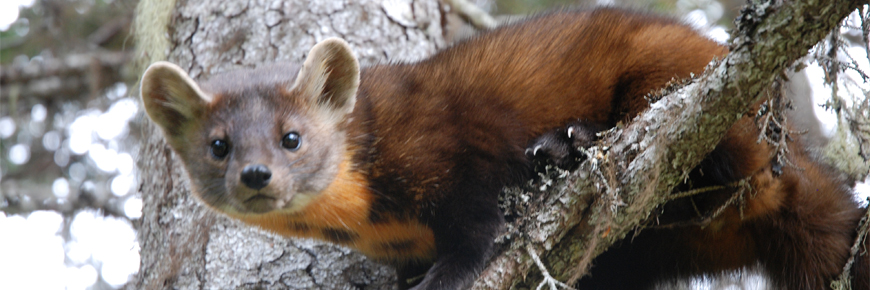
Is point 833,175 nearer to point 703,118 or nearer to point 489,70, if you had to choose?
point 703,118

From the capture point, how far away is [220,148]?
4074 millimetres

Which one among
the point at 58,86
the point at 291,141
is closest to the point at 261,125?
the point at 291,141

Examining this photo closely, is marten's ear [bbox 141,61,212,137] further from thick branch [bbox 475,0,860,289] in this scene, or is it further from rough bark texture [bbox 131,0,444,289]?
thick branch [bbox 475,0,860,289]

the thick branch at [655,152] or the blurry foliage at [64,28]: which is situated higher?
the thick branch at [655,152]

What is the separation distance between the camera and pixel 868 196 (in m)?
4.10

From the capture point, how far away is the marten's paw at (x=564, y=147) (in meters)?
4.03

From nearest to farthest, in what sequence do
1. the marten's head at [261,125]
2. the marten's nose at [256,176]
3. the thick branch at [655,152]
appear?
1. the thick branch at [655,152]
2. the marten's nose at [256,176]
3. the marten's head at [261,125]

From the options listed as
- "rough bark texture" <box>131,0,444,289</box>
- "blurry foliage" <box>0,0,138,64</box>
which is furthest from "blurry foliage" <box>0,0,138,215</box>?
"rough bark texture" <box>131,0,444,289</box>

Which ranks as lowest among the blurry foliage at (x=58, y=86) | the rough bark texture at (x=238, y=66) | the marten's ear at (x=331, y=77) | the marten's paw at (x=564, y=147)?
the blurry foliage at (x=58, y=86)

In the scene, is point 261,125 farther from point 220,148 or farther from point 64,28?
point 64,28

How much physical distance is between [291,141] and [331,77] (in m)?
0.50

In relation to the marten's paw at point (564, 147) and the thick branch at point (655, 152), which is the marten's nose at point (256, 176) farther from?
the marten's paw at point (564, 147)

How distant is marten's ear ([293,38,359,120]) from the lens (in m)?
4.22

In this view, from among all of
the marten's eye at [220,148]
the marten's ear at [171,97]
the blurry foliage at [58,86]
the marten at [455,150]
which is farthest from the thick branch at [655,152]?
the blurry foliage at [58,86]
